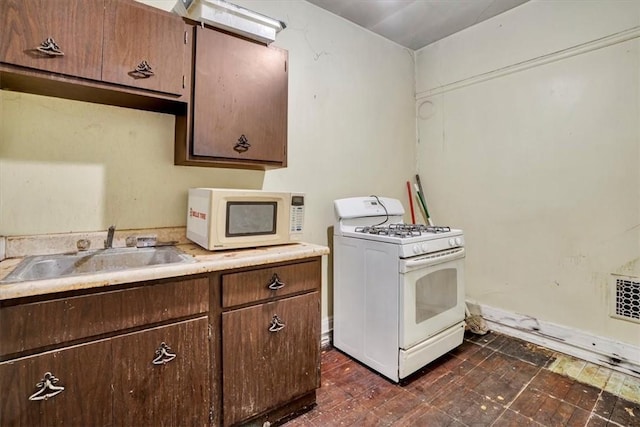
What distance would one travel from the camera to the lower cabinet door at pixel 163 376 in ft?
3.67

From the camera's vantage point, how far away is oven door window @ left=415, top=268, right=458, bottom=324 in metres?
1.91

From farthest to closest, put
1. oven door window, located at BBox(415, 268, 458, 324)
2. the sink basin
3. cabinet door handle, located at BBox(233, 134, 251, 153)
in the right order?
1. oven door window, located at BBox(415, 268, 458, 324)
2. cabinet door handle, located at BBox(233, 134, 251, 153)
3. the sink basin

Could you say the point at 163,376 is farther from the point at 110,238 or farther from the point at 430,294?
the point at 430,294

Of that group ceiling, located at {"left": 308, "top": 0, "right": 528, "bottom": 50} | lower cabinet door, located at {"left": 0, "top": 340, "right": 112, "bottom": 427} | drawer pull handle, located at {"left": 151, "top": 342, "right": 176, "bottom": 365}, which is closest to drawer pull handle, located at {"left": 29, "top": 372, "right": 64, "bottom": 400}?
lower cabinet door, located at {"left": 0, "top": 340, "right": 112, "bottom": 427}

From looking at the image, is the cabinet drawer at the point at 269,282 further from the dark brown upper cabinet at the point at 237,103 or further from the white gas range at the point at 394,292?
the dark brown upper cabinet at the point at 237,103

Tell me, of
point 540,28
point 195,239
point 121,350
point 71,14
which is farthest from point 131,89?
point 540,28

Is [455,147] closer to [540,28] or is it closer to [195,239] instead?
[540,28]

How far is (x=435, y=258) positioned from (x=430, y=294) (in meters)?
0.24

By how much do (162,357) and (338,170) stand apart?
5.86 feet

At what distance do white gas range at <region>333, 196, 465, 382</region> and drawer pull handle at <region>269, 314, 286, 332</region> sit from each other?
2.36 feet

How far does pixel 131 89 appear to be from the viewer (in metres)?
1.38

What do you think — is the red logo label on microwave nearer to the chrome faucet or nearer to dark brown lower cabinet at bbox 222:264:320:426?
the chrome faucet

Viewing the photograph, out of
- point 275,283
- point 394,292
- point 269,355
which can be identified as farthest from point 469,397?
point 275,283

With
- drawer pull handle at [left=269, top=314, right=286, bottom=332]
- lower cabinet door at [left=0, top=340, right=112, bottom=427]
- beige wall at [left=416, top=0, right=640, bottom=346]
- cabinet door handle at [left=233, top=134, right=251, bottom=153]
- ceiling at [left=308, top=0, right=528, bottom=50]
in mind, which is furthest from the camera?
ceiling at [left=308, top=0, right=528, bottom=50]
